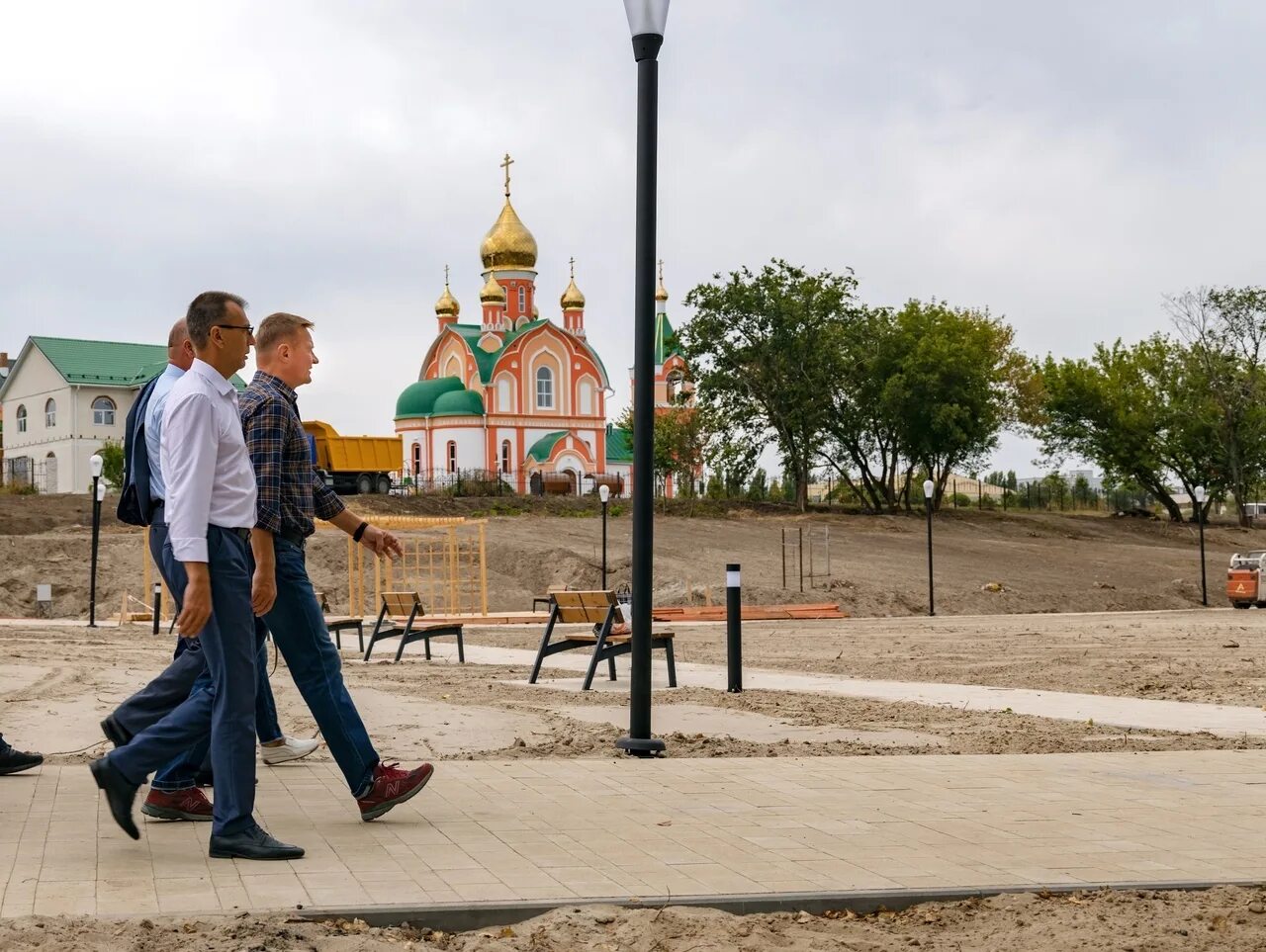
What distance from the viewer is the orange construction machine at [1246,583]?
36.0m

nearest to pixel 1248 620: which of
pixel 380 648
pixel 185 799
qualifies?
pixel 380 648

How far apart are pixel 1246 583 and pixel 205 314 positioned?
3474 centimetres

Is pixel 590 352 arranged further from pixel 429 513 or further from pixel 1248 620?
pixel 1248 620

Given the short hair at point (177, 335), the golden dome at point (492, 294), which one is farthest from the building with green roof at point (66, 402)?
the short hair at point (177, 335)

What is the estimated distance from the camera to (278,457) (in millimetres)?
6016

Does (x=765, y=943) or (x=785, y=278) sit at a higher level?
(x=785, y=278)

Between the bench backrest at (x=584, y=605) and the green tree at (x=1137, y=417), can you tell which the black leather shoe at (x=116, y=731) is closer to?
the bench backrest at (x=584, y=605)

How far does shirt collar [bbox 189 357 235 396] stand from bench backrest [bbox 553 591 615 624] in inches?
360

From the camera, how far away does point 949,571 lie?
1834 inches

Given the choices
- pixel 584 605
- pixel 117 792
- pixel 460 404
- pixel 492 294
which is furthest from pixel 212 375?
pixel 492 294

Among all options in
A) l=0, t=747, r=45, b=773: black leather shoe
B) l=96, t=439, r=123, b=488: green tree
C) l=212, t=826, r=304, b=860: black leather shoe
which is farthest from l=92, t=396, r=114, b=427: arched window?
l=212, t=826, r=304, b=860: black leather shoe

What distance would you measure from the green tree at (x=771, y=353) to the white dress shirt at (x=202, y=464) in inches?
2266

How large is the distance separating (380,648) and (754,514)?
127ft

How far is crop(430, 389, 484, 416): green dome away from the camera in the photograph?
2822 inches
